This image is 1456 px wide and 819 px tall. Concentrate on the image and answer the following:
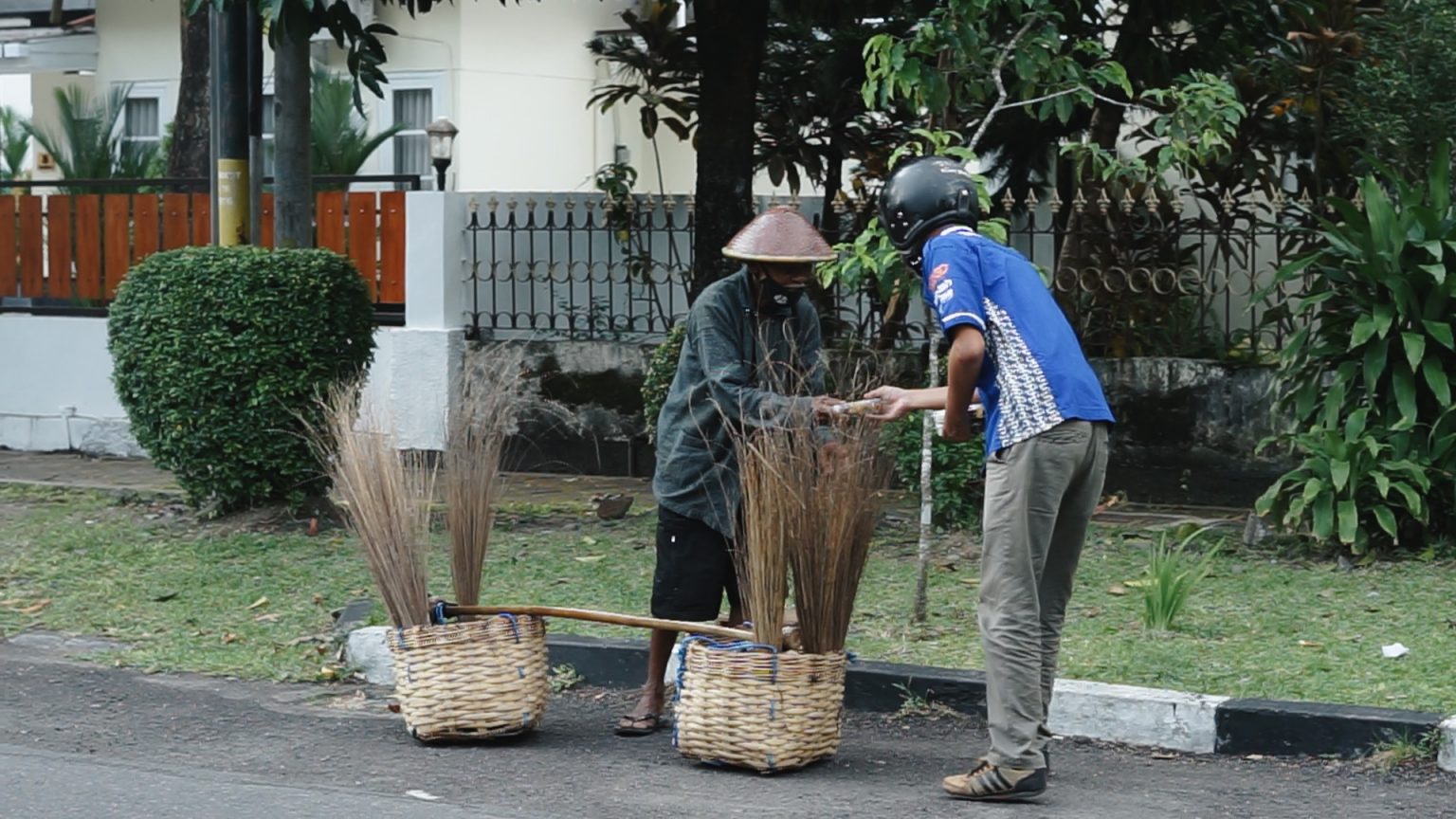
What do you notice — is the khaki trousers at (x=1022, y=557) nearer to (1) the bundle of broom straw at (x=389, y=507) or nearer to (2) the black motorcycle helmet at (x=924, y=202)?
(2) the black motorcycle helmet at (x=924, y=202)

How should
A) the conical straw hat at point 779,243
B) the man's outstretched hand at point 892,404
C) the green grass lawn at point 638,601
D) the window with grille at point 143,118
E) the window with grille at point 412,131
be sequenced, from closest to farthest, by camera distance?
the man's outstretched hand at point 892,404, the conical straw hat at point 779,243, the green grass lawn at point 638,601, the window with grille at point 412,131, the window with grille at point 143,118

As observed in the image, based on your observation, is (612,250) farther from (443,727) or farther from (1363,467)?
(443,727)

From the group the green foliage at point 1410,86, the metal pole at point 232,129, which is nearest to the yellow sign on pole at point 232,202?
the metal pole at point 232,129

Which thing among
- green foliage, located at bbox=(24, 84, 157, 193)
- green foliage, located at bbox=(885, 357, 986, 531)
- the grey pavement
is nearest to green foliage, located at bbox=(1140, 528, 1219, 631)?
green foliage, located at bbox=(885, 357, 986, 531)

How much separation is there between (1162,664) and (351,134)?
31.7ft

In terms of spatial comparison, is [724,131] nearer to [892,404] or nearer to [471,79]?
[892,404]

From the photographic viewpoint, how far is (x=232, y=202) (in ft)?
33.5

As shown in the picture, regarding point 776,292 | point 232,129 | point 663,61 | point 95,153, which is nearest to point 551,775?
point 776,292

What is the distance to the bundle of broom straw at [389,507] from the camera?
580 centimetres

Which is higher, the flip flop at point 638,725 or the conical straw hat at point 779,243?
the conical straw hat at point 779,243

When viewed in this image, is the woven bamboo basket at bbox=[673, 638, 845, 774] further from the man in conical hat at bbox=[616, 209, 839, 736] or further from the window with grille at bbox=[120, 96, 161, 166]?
the window with grille at bbox=[120, 96, 161, 166]

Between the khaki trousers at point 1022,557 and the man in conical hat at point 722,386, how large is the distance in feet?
2.77

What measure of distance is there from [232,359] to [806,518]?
4.81 meters

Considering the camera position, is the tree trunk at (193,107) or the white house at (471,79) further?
the white house at (471,79)
